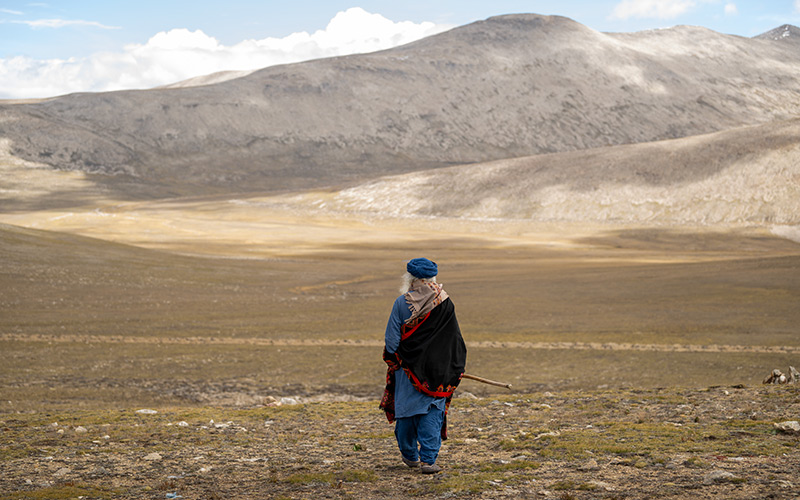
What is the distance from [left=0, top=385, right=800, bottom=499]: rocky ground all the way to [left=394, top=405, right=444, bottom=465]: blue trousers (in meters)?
0.24

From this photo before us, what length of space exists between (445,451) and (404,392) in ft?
5.70

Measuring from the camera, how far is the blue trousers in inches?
312

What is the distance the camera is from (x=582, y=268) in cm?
4459

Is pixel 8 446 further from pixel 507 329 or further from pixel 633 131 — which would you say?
pixel 633 131

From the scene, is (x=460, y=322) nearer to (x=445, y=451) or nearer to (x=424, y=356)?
(x=445, y=451)

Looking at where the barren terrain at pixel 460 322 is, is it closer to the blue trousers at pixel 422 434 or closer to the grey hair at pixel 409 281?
the blue trousers at pixel 422 434

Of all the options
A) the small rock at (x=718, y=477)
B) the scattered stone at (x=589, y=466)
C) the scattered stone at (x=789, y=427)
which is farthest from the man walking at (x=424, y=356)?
the scattered stone at (x=789, y=427)

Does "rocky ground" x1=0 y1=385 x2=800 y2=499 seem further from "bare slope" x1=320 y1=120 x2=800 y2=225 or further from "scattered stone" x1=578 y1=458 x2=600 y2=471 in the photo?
"bare slope" x1=320 y1=120 x2=800 y2=225

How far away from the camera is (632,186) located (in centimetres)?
8931

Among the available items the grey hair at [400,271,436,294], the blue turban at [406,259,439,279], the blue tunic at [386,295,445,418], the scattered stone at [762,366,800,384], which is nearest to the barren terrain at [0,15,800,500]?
the blue tunic at [386,295,445,418]

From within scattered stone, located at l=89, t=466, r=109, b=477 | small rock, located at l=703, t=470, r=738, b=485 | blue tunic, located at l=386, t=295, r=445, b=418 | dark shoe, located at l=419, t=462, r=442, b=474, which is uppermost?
blue tunic, located at l=386, t=295, r=445, b=418

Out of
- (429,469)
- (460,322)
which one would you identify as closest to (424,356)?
(429,469)

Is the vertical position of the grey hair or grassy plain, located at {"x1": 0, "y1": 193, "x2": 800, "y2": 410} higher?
the grey hair

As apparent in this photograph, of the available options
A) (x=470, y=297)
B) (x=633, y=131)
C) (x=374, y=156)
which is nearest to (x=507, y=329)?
(x=470, y=297)
